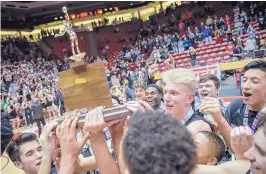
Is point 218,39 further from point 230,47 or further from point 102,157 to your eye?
point 102,157

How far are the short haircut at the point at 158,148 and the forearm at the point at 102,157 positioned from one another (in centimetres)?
41

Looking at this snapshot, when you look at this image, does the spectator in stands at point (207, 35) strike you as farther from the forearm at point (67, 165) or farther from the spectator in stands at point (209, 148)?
the forearm at point (67, 165)

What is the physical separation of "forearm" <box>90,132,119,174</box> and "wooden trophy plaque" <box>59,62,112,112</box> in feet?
1.18

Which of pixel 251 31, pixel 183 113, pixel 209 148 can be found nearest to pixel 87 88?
pixel 209 148

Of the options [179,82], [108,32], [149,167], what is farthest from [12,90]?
[149,167]

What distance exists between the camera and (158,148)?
3.30 feet

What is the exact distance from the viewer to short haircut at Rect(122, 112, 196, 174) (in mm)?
999

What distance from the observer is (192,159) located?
104cm

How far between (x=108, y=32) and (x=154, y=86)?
26049 mm

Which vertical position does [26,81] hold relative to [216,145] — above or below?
below

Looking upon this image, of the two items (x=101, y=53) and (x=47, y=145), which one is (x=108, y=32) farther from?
(x=47, y=145)

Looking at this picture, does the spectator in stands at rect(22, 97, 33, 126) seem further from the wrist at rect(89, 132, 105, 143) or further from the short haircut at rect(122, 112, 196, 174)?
the short haircut at rect(122, 112, 196, 174)

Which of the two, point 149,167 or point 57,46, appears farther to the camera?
point 57,46

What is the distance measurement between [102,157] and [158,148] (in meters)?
0.53
